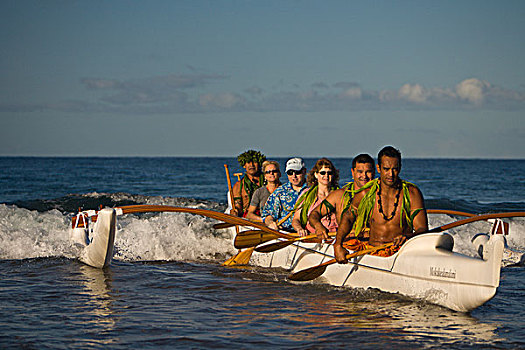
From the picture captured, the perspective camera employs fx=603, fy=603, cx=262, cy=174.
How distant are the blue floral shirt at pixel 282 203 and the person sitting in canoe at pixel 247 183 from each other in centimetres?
162

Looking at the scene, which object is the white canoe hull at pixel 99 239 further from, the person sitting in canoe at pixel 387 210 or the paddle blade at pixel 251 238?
the person sitting in canoe at pixel 387 210

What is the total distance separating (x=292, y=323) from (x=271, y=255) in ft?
10.5

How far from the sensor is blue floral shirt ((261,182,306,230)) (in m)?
8.67

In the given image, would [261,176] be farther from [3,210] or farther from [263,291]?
[3,210]

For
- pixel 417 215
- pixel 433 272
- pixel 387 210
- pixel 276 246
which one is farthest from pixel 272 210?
pixel 433 272

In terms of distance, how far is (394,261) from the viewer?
6270 millimetres

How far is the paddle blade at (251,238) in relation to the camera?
8.51m

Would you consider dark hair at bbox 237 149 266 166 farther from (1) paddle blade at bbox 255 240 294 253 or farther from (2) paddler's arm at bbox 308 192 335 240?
(2) paddler's arm at bbox 308 192 335 240

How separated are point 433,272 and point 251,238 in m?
3.29

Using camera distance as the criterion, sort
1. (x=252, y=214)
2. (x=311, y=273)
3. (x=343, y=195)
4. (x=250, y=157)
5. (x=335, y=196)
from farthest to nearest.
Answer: (x=250, y=157) < (x=252, y=214) < (x=335, y=196) < (x=343, y=195) < (x=311, y=273)

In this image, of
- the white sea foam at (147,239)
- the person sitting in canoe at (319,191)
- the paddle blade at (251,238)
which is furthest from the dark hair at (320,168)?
the white sea foam at (147,239)

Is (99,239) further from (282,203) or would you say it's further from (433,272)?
(433,272)

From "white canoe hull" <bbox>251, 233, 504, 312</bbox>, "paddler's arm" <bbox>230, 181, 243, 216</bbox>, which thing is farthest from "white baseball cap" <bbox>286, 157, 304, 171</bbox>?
"paddler's arm" <bbox>230, 181, 243, 216</bbox>

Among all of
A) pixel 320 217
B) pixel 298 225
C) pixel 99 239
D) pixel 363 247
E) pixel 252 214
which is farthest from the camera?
pixel 252 214
